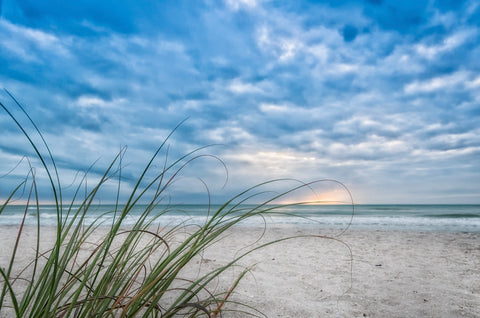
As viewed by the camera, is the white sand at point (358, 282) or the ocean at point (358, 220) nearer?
the white sand at point (358, 282)

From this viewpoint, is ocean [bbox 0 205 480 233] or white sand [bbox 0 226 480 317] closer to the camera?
white sand [bbox 0 226 480 317]

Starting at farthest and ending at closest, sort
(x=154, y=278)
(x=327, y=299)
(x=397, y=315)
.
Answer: (x=327, y=299), (x=397, y=315), (x=154, y=278)

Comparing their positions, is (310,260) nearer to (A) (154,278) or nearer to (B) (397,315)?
(B) (397,315)

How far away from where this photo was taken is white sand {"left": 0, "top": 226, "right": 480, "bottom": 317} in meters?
2.44

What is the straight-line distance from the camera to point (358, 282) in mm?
3193

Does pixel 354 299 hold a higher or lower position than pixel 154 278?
lower

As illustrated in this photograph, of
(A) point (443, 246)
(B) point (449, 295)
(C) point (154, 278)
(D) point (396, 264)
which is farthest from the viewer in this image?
(A) point (443, 246)

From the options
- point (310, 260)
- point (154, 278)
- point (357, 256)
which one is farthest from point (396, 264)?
point (154, 278)

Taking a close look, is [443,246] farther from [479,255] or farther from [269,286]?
[269,286]

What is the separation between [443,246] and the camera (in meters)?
5.93

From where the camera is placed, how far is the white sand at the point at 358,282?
2.44 metres

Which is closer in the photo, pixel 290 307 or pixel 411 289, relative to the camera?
pixel 290 307

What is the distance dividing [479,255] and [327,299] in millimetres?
3881

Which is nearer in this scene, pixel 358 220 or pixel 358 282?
pixel 358 282
